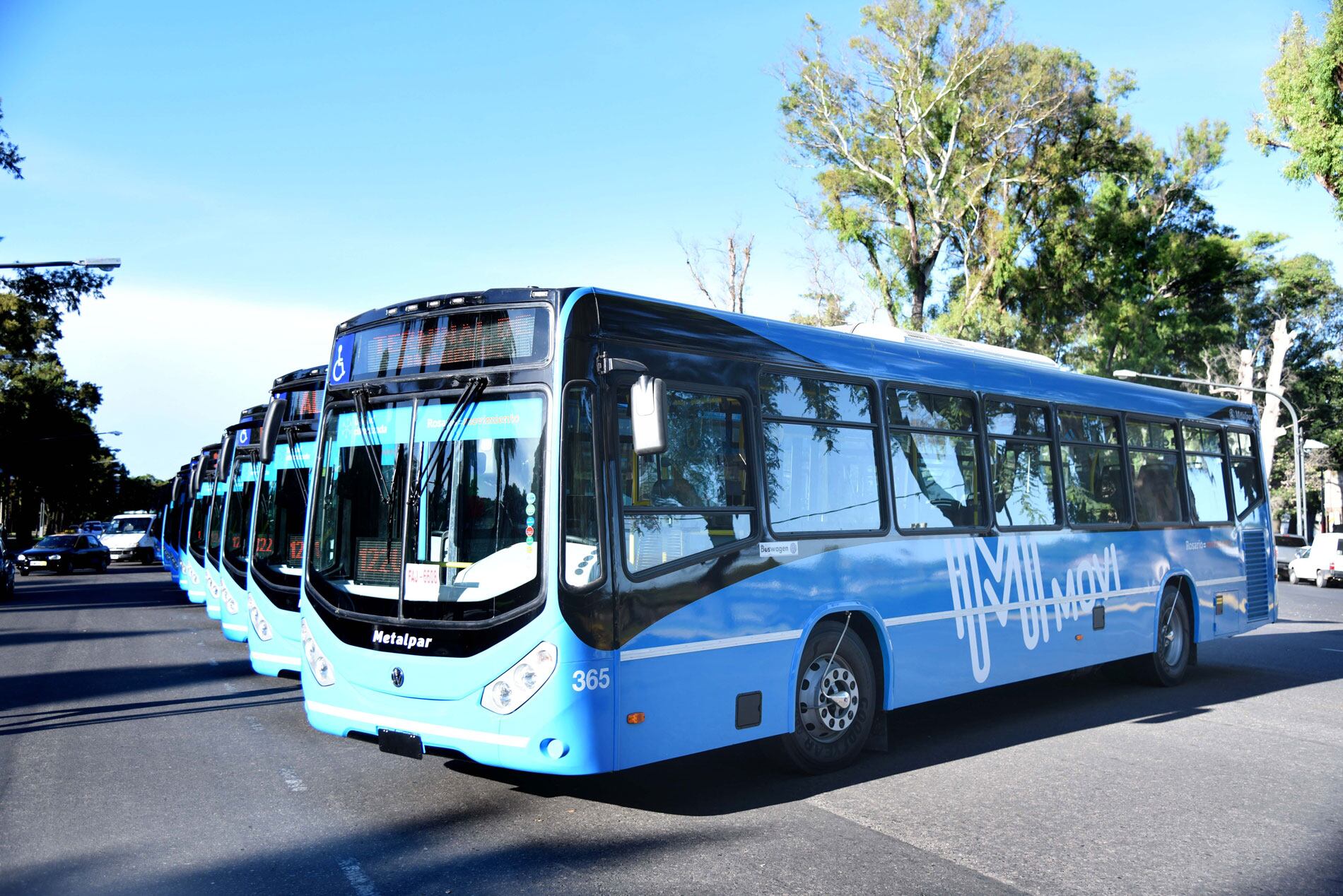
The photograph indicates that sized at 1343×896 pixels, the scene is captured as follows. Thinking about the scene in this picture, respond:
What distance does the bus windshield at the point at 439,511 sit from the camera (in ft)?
20.0

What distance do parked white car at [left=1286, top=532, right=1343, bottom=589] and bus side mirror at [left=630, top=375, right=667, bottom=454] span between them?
32.5m

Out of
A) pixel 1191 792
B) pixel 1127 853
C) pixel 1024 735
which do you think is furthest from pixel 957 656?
pixel 1127 853

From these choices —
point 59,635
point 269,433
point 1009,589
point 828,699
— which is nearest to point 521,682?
point 828,699

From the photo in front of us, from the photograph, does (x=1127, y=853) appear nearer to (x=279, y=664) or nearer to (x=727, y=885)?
(x=727, y=885)

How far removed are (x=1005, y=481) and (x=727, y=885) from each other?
16.8 feet

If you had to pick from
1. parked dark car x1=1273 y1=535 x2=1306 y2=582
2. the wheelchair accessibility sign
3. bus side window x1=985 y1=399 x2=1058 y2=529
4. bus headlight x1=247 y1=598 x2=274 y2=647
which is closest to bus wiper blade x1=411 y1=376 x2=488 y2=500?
the wheelchair accessibility sign

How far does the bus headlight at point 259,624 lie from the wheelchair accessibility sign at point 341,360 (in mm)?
4046

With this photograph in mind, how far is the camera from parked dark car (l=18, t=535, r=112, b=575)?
4078 cm

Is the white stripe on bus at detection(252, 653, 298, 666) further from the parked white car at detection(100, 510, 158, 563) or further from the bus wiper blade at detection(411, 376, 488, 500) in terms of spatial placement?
the parked white car at detection(100, 510, 158, 563)

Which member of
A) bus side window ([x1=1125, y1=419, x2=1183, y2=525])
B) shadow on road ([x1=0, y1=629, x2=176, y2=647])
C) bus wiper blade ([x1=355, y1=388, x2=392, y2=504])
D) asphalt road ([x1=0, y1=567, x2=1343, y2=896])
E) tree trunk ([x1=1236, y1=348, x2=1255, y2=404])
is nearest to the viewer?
asphalt road ([x1=0, y1=567, x2=1343, y2=896])

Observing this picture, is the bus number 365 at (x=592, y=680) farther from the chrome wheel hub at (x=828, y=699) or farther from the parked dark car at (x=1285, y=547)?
the parked dark car at (x=1285, y=547)

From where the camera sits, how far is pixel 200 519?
20.2m

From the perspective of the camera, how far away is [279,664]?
10.4 meters

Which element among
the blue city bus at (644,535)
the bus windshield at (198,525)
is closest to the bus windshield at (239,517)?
the bus windshield at (198,525)
